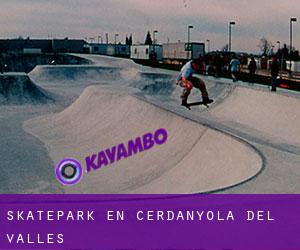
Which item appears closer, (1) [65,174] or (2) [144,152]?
(1) [65,174]

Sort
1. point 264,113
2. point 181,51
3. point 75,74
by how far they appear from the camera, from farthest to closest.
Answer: point 181,51 → point 75,74 → point 264,113

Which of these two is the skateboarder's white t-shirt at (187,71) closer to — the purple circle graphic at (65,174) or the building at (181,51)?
the purple circle graphic at (65,174)

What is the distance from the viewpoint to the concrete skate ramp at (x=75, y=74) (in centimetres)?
3625

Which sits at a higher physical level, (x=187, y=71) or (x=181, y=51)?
(x=181, y=51)

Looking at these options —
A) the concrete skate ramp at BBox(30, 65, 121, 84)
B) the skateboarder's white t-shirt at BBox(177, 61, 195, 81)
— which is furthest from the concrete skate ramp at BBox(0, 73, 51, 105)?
the skateboarder's white t-shirt at BBox(177, 61, 195, 81)

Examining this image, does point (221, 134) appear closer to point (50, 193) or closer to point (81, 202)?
point (50, 193)

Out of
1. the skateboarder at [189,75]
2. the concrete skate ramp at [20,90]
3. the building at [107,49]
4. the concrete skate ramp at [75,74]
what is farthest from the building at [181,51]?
the building at [107,49]

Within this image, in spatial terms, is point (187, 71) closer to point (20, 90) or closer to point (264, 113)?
point (264, 113)

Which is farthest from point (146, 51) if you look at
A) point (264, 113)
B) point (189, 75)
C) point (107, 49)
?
point (189, 75)

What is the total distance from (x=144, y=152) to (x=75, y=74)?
25381 millimetres

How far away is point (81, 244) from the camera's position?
5059 millimetres

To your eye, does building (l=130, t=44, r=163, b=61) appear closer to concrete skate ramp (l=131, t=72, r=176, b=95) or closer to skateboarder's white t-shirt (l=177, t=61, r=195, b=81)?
concrete skate ramp (l=131, t=72, r=176, b=95)

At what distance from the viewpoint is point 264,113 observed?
16031 millimetres

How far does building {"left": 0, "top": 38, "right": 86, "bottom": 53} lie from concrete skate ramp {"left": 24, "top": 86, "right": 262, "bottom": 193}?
76800 millimetres
